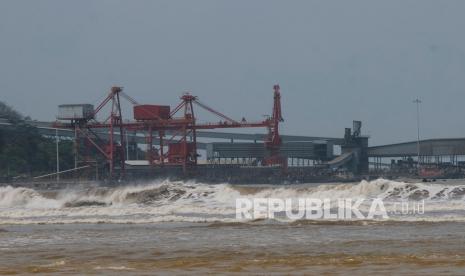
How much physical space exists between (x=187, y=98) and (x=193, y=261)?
2957 inches

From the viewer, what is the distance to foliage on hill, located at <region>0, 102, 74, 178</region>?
10231 cm

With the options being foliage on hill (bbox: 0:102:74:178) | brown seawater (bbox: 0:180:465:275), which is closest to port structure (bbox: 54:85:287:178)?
foliage on hill (bbox: 0:102:74:178)

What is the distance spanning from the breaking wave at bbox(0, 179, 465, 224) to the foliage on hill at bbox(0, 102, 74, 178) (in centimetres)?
4675

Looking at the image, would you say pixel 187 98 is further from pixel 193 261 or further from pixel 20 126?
pixel 193 261

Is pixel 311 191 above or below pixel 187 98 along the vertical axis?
below

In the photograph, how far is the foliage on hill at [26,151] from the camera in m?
102

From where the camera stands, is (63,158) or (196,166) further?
(63,158)

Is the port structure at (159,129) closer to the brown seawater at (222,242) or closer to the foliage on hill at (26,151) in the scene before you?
the foliage on hill at (26,151)

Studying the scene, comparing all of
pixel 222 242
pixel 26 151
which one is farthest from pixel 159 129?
pixel 222 242

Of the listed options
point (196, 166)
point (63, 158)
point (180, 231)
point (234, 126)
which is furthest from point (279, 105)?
point (180, 231)

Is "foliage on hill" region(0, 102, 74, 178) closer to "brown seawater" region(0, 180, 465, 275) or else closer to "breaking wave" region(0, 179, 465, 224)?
"breaking wave" region(0, 179, 465, 224)

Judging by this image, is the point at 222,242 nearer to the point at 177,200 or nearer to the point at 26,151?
the point at 177,200

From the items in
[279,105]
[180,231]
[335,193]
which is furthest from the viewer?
[279,105]

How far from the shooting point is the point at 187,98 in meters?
94.4
